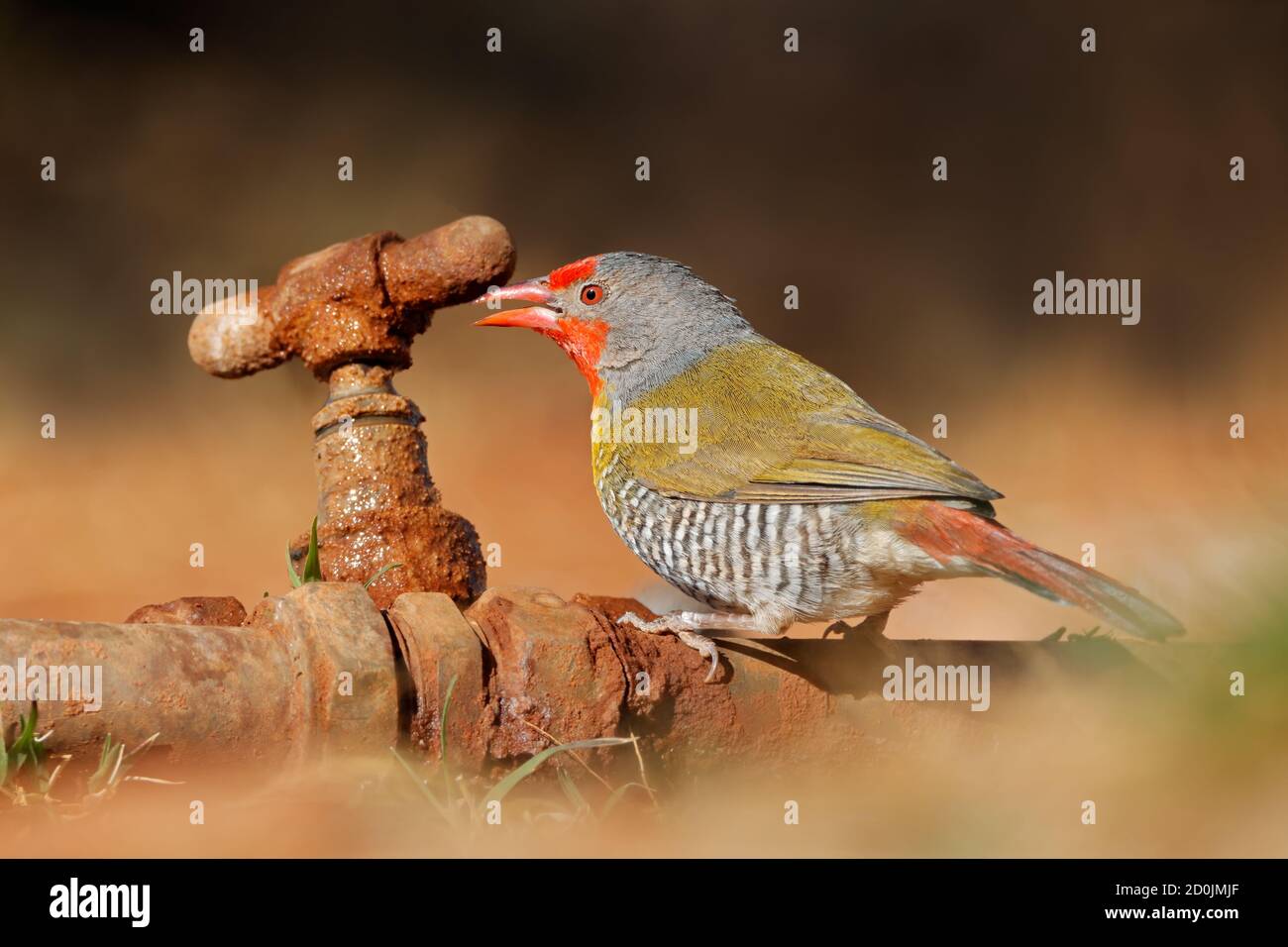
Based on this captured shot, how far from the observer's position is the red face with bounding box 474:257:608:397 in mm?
3246

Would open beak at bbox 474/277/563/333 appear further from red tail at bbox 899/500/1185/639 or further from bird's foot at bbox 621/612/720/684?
red tail at bbox 899/500/1185/639

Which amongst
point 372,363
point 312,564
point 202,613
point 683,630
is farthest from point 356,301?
point 683,630

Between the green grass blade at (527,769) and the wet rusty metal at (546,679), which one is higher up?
the wet rusty metal at (546,679)

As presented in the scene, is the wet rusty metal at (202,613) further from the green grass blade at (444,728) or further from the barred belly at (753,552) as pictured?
the barred belly at (753,552)

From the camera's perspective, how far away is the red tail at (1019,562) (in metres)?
2.23

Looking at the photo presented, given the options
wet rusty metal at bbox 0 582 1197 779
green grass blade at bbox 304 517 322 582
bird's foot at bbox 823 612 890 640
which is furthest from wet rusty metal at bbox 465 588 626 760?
bird's foot at bbox 823 612 890 640

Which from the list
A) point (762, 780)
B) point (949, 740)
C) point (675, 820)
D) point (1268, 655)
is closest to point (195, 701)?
point (675, 820)

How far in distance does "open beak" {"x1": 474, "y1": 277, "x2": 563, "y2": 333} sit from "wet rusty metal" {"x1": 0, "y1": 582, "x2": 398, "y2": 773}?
4.07 feet

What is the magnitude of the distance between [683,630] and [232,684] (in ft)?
3.15

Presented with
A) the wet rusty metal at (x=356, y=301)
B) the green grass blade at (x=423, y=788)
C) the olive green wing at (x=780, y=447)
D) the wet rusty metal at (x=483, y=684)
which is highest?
the wet rusty metal at (x=356, y=301)

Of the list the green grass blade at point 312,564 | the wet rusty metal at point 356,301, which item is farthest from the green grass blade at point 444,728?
the wet rusty metal at point 356,301

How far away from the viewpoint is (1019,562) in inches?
96.3

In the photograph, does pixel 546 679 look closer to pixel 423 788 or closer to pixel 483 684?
pixel 483 684

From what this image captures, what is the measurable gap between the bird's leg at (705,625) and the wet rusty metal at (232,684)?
2.20 feet
